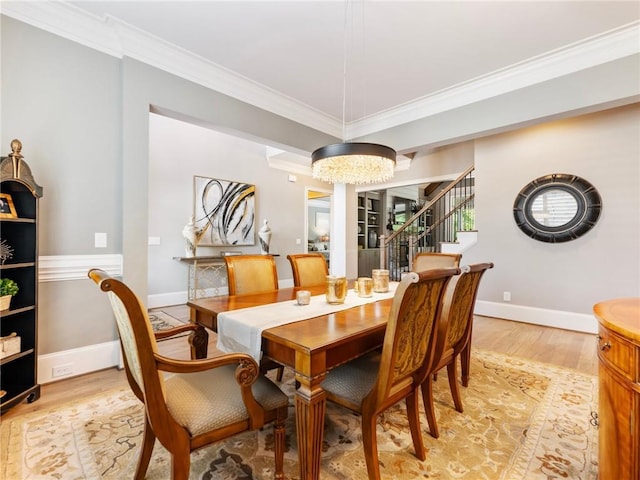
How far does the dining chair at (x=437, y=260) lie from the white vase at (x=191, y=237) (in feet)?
11.3

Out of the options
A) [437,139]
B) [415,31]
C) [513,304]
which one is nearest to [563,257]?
[513,304]

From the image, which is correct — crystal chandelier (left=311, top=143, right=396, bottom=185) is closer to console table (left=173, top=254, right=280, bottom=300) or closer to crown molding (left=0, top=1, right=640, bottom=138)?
crown molding (left=0, top=1, right=640, bottom=138)

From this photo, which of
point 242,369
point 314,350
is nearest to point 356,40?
point 314,350

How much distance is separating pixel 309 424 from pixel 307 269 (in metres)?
1.68

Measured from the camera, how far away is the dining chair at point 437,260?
8.55 feet

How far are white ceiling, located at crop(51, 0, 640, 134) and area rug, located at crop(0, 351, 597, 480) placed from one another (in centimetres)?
280

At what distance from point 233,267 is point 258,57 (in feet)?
6.42

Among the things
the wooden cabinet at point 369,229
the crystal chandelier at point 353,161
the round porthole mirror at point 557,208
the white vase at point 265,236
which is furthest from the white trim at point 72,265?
the wooden cabinet at point 369,229

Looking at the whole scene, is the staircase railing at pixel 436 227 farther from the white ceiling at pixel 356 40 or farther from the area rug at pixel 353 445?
the area rug at pixel 353 445

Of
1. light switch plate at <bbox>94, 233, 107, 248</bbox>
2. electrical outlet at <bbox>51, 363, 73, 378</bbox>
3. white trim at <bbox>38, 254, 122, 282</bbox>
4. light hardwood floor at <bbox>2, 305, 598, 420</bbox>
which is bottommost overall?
light hardwood floor at <bbox>2, 305, 598, 420</bbox>

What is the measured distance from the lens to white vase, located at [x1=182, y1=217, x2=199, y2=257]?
4637 millimetres

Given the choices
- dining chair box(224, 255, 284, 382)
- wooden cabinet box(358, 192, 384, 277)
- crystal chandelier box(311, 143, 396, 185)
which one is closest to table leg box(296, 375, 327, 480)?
dining chair box(224, 255, 284, 382)

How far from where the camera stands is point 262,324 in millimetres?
1468

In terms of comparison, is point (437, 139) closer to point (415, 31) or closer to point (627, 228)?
point (415, 31)
